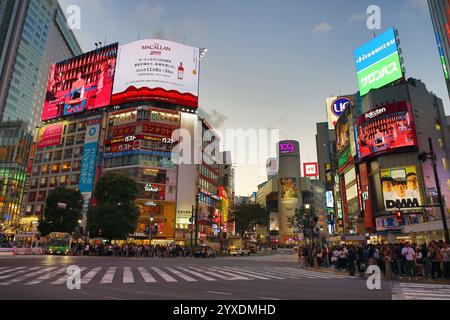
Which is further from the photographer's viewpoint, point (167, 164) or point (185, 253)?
point (167, 164)

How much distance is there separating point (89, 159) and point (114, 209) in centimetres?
3130

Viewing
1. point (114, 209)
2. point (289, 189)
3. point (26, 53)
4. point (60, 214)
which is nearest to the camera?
point (114, 209)

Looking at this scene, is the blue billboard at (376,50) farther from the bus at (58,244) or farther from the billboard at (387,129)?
the bus at (58,244)

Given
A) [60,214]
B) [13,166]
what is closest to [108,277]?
[60,214]

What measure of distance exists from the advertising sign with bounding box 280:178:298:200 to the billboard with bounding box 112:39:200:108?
93.6 metres

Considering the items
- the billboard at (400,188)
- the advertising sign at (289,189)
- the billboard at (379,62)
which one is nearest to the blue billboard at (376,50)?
the billboard at (379,62)

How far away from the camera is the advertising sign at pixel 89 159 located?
235 feet

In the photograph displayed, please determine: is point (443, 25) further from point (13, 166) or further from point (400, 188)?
point (13, 166)

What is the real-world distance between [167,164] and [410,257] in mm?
59596

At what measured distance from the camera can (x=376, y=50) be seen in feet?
194

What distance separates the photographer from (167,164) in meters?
71.2

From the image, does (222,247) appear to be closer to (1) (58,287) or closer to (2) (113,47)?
(1) (58,287)

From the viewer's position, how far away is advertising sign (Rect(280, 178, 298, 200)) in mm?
155375
